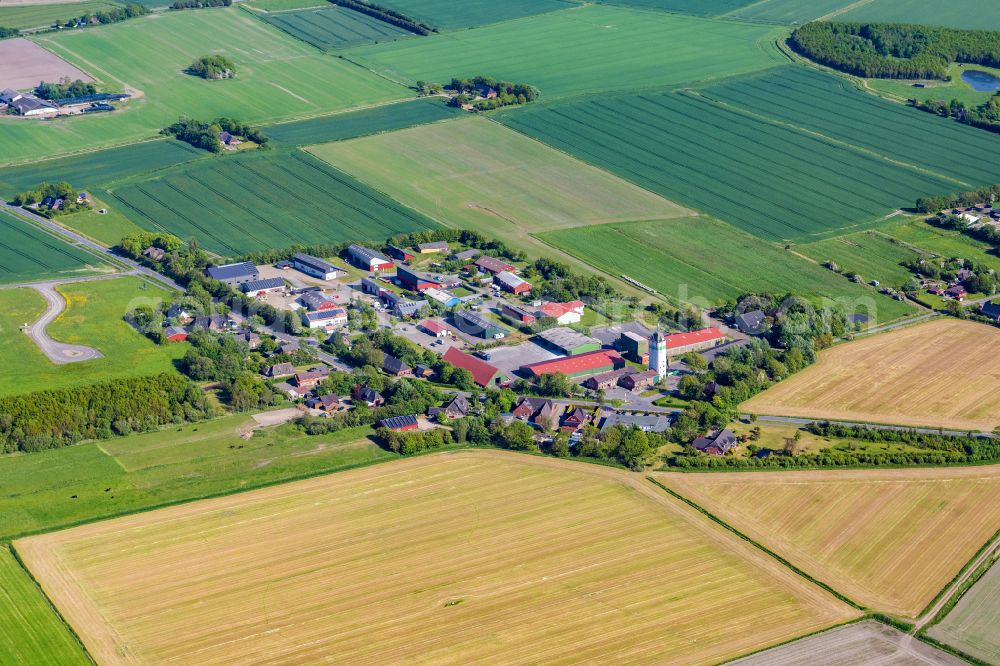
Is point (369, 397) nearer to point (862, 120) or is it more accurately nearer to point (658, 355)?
point (658, 355)

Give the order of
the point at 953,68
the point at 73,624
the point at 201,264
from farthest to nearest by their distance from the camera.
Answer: the point at 953,68 → the point at 201,264 → the point at 73,624

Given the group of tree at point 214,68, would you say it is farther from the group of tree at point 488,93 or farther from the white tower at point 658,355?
the white tower at point 658,355

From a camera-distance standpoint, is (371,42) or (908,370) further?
(371,42)

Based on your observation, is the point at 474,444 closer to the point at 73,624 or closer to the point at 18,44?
the point at 73,624

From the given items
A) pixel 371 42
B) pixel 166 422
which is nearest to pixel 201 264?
pixel 166 422

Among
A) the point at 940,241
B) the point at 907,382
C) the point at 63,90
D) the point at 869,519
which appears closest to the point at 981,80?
the point at 940,241

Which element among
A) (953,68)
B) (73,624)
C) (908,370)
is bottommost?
(73,624)

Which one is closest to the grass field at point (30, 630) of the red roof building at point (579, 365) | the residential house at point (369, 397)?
the residential house at point (369, 397)
